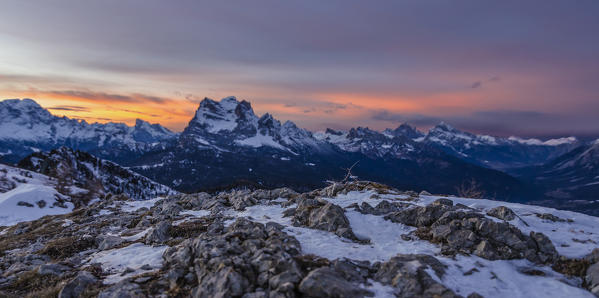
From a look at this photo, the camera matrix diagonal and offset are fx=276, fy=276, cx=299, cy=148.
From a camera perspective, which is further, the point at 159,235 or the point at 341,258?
the point at 159,235

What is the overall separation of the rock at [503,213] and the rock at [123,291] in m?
27.0

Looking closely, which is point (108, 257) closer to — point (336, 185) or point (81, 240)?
point (81, 240)

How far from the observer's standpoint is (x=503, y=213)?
936 inches

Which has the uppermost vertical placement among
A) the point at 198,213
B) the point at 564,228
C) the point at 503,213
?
the point at 503,213

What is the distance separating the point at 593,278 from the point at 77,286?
2884 centimetres

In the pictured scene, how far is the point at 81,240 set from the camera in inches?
1029

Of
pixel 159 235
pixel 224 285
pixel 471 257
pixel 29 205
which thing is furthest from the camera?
pixel 29 205

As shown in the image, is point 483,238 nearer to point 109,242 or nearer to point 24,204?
point 109,242

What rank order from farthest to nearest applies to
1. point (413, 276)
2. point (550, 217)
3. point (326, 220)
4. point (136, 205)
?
point (136, 205)
point (550, 217)
point (326, 220)
point (413, 276)

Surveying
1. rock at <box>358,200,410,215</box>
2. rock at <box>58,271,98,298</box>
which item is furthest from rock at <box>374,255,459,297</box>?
rock at <box>58,271,98,298</box>

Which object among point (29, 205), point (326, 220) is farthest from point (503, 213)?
point (29, 205)

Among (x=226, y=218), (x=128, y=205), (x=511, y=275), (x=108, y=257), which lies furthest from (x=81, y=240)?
(x=511, y=275)

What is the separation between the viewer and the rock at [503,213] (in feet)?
75.7

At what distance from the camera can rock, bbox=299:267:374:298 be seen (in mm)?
13078
